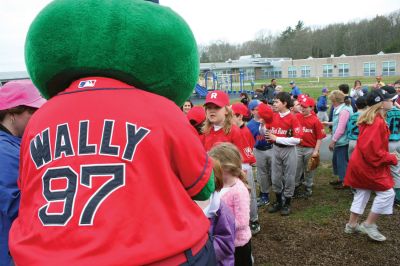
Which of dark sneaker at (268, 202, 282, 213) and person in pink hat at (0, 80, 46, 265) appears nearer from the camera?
person in pink hat at (0, 80, 46, 265)

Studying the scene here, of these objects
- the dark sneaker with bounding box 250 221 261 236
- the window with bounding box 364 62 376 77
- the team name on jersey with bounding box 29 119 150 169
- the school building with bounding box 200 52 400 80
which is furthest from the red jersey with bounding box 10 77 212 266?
the window with bounding box 364 62 376 77

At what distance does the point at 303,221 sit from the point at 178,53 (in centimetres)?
417

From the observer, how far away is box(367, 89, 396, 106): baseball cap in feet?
13.2

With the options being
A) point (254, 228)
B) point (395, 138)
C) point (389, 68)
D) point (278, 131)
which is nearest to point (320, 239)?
point (254, 228)

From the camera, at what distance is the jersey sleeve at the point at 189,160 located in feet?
4.16

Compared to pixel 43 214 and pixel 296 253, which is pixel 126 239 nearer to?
pixel 43 214

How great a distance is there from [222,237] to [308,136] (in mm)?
4051

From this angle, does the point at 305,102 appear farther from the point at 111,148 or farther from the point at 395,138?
the point at 111,148

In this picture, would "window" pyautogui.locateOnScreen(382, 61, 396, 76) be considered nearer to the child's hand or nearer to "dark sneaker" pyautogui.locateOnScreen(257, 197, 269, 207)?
"dark sneaker" pyautogui.locateOnScreen(257, 197, 269, 207)

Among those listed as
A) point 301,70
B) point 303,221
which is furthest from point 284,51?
point 303,221

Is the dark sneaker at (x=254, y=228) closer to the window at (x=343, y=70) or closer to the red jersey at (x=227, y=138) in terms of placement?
the red jersey at (x=227, y=138)

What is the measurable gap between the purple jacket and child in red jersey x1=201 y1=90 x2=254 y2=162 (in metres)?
1.93

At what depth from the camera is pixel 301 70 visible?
60.7 m

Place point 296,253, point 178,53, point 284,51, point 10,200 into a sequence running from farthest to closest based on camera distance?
point 284,51, point 296,253, point 10,200, point 178,53
